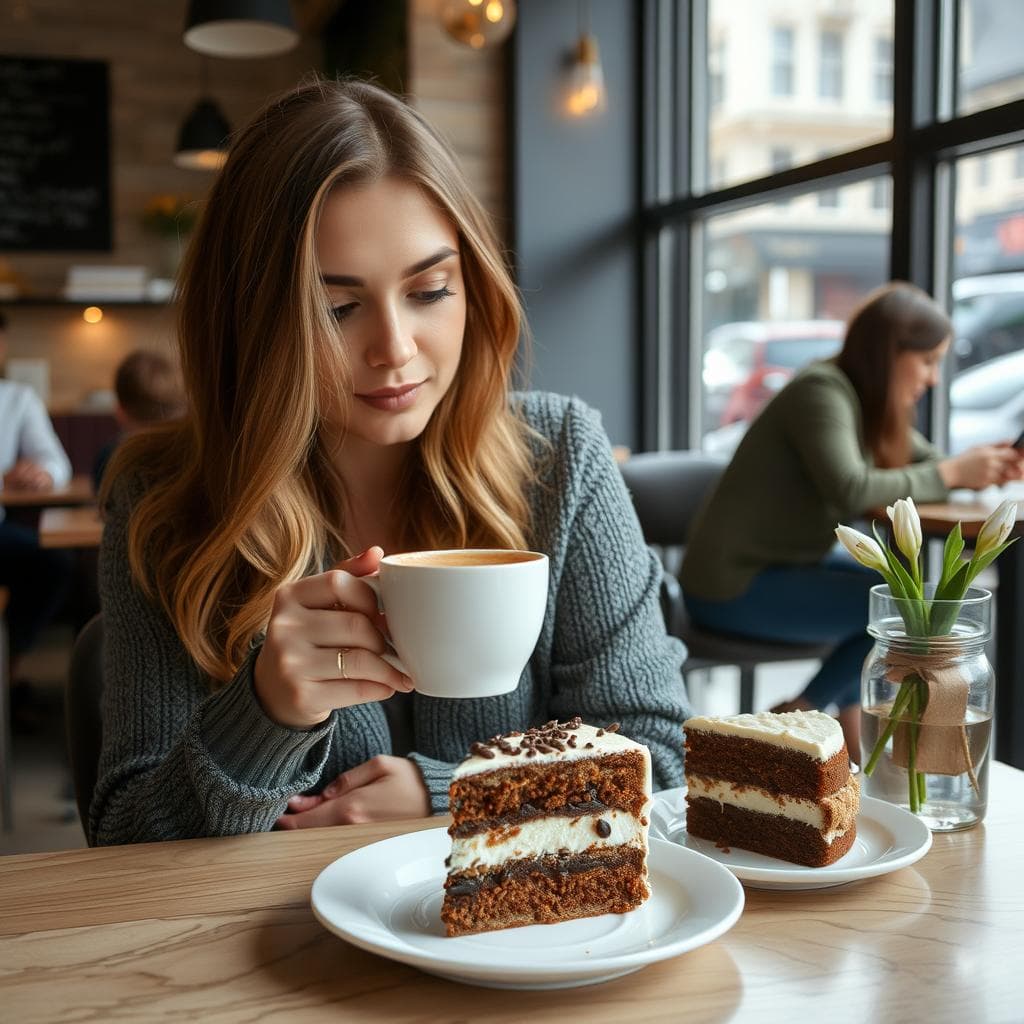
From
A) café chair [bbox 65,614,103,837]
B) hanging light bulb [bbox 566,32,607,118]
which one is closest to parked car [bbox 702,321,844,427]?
hanging light bulb [bbox 566,32,607,118]

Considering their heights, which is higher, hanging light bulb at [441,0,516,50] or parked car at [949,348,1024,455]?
hanging light bulb at [441,0,516,50]

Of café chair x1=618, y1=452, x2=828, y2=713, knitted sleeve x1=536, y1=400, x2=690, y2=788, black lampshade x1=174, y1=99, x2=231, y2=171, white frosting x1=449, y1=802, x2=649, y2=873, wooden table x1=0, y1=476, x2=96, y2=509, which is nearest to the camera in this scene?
white frosting x1=449, y1=802, x2=649, y2=873

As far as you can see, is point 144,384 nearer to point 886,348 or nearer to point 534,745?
point 886,348

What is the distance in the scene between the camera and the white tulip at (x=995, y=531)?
35.1 inches

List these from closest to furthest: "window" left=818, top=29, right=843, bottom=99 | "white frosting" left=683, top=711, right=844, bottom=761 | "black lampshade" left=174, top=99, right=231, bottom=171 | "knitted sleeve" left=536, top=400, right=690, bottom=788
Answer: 1. "white frosting" left=683, top=711, right=844, bottom=761
2. "knitted sleeve" left=536, top=400, right=690, bottom=788
3. "window" left=818, top=29, right=843, bottom=99
4. "black lampshade" left=174, top=99, right=231, bottom=171

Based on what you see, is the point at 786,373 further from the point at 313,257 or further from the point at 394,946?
the point at 394,946

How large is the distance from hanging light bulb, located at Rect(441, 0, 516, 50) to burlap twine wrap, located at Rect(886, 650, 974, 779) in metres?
A: 3.59

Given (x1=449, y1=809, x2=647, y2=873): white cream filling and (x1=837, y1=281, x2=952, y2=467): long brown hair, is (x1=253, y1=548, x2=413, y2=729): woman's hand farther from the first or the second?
(x1=837, y1=281, x2=952, y2=467): long brown hair

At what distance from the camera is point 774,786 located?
86 cm

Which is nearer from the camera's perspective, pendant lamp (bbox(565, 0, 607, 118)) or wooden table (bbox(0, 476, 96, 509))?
wooden table (bbox(0, 476, 96, 509))

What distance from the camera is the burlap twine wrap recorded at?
0.92 m

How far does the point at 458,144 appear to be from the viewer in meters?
4.84

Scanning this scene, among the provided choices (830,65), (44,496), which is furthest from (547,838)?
(44,496)

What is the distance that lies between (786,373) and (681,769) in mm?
3172
